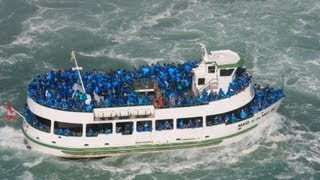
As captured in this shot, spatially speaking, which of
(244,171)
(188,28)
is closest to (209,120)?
(244,171)

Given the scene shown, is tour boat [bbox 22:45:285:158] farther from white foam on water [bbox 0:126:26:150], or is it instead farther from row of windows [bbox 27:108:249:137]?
white foam on water [bbox 0:126:26:150]

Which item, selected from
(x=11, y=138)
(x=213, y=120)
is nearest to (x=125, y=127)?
(x=213, y=120)

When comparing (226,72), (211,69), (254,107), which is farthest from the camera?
(254,107)

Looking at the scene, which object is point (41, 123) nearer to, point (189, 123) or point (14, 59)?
point (189, 123)

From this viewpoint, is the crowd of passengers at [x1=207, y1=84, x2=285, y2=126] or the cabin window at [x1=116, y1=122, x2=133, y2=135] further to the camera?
the crowd of passengers at [x1=207, y1=84, x2=285, y2=126]

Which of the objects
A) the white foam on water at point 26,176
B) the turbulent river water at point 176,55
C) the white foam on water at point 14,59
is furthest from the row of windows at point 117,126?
the white foam on water at point 14,59

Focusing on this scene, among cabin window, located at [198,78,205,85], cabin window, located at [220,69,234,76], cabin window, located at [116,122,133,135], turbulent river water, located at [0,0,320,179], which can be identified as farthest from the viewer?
cabin window, located at [198,78,205,85]

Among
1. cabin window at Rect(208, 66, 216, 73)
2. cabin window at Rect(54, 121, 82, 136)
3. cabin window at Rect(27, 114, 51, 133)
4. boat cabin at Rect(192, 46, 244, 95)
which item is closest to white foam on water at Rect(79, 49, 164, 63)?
boat cabin at Rect(192, 46, 244, 95)

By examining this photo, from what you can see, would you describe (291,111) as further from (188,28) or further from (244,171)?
(188,28)
